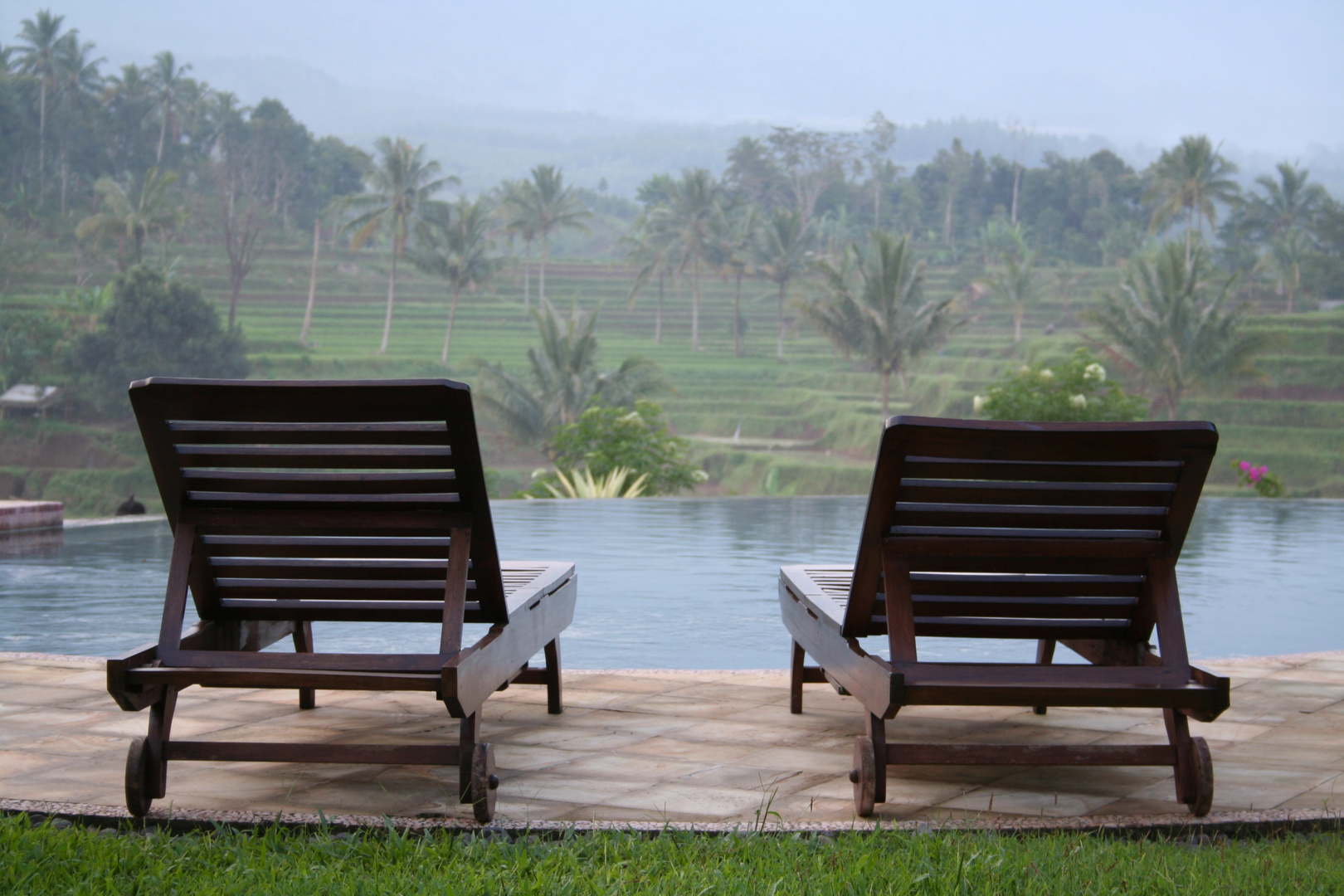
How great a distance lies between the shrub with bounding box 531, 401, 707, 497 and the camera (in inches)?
481

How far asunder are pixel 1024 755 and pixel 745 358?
41.1 meters

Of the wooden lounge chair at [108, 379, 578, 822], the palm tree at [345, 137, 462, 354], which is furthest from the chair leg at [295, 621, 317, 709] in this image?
the palm tree at [345, 137, 462, 354]

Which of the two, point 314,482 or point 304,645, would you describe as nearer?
point 314,482

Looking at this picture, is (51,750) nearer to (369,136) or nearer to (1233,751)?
(1233,751)

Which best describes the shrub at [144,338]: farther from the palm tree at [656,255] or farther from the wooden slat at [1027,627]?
the wooden slat at [1027,627]

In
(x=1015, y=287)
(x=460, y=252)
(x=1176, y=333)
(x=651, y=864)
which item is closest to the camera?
(x=651, y=864)

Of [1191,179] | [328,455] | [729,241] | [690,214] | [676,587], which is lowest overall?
[676,587]

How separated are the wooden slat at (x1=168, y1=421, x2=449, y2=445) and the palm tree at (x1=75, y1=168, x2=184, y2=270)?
40729mm

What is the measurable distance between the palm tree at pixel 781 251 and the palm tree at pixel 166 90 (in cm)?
2797

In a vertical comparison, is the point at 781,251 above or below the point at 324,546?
above

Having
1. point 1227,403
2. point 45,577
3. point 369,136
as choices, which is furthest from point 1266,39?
point 45,577

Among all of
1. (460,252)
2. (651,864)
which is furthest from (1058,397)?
(460,252)

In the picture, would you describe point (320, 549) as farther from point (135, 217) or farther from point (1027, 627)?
point (135, 217)

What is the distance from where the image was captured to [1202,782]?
1.67 m
